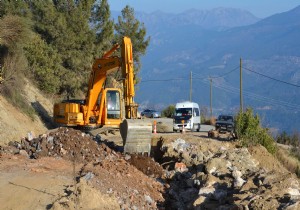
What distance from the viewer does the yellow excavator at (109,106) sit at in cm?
2053

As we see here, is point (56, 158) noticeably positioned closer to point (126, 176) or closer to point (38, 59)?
point (126, 176)

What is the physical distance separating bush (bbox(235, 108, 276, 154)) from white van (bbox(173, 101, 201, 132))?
1084 centimetres

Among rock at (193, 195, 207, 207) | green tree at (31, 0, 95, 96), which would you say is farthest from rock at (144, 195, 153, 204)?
green tree at (31, 0, 95, 96)

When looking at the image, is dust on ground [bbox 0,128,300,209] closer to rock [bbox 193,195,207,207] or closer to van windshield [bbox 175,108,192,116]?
rock [bbox 193,195,207,207]

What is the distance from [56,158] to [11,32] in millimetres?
12060

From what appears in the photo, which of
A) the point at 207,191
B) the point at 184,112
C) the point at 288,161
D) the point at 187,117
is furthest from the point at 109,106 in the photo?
the point at 184,112

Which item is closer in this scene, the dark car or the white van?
the white van

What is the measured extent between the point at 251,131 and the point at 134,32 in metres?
23.1

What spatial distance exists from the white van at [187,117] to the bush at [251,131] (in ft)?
35.6

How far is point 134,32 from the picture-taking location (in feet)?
159

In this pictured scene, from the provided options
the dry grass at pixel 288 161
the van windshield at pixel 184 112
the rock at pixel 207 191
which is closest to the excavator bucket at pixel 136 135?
the rock at pixel 207 191

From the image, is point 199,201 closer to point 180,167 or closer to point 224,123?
point 180,167

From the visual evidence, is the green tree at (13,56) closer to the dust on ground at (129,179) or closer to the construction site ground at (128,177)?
the construction site ground at (128,177)

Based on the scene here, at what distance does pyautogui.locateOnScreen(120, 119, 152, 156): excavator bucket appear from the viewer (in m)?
20.0
